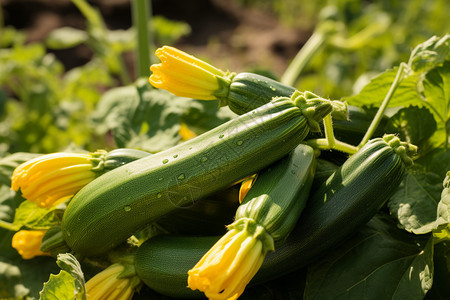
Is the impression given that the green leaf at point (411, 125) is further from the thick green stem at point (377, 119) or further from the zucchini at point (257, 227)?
the zucchini at point (257, 227)

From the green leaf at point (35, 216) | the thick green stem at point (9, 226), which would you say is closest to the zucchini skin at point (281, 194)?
the green leaf at point (35, 216)

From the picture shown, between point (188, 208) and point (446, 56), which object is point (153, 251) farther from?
point (446, 56)

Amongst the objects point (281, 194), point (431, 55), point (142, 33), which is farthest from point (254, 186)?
point (142, 33)

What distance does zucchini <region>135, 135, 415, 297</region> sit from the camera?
145 cm

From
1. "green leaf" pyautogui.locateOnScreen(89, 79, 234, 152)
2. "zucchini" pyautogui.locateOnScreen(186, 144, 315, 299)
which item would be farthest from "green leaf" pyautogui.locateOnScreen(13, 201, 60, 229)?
"zucchini" pyautogui.locateOnScreen(186, 144, 315, 299)

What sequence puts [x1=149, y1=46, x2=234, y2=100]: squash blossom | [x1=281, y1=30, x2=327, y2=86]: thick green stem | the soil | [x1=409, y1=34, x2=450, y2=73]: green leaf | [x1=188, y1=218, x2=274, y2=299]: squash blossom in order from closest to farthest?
[x1=188, y1=218, x2=274, y2=299]: squash blossom, [x1=149, y1=46, x2=234, y2=100]: squash blossom, [x1=409, y1=34, x2=450, y2=73]: green leaf, [x1=281, y1=30, x2=327, y2=86]: thick green stem, the soil

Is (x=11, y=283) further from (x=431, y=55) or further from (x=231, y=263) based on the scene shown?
(x=431, y=55)

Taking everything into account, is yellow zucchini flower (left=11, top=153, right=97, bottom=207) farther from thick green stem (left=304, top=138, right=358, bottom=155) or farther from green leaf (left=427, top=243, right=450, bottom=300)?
green leaf (left=427, top=243, right=450, bottom=300)

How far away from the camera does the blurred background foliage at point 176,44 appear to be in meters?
3.81

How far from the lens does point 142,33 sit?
3.18 meters

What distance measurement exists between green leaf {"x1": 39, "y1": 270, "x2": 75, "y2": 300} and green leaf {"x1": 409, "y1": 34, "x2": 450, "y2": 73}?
1.35 m

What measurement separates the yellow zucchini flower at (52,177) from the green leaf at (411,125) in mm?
1080

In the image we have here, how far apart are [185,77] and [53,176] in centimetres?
52

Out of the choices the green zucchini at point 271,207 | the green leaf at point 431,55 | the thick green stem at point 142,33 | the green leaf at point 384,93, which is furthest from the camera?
the thick green stem at point 142,33
